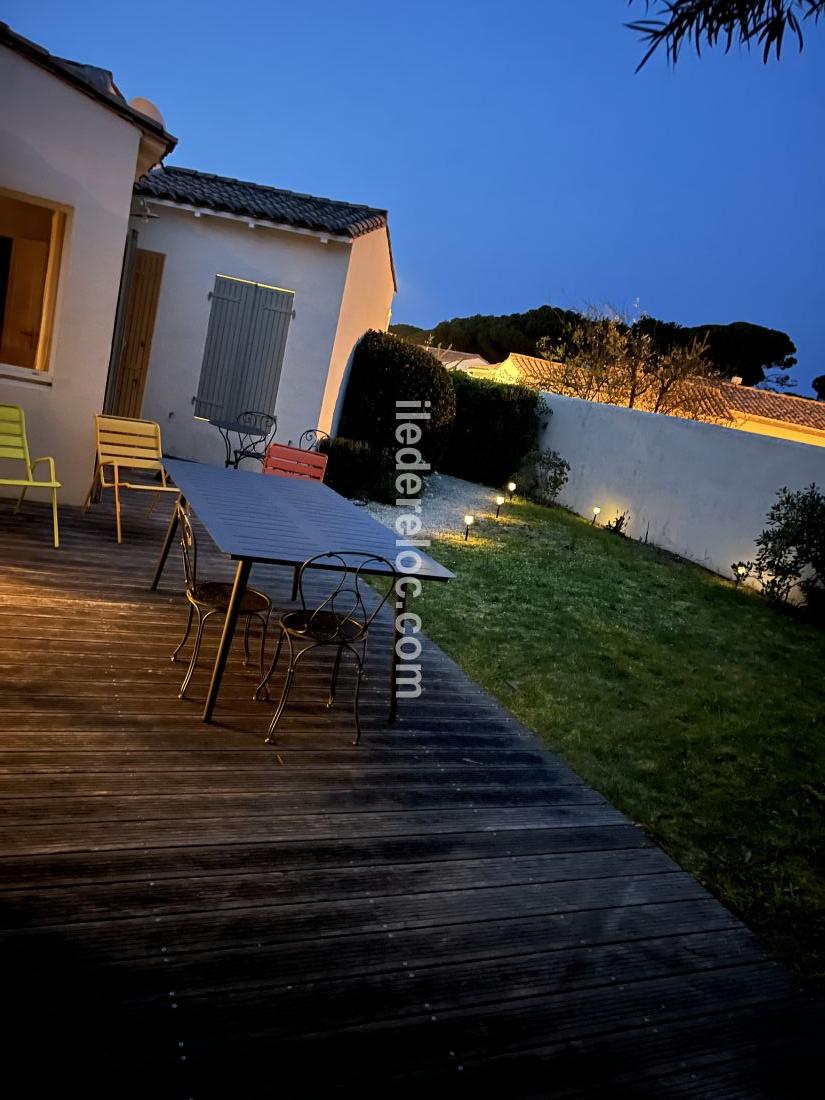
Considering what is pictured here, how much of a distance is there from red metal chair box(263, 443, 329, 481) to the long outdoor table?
1026 mm

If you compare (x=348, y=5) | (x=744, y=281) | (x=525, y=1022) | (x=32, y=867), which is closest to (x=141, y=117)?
(x=32, y=867)

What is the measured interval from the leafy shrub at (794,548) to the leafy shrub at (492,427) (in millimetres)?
5647

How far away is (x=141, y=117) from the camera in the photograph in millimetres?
5516

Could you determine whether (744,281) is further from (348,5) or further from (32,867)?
(32,867)

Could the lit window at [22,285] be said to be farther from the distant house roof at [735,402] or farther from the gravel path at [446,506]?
the distant house roof at [735,402]

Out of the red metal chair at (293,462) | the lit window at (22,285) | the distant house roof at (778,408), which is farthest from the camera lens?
the distant house roof at (778,408)

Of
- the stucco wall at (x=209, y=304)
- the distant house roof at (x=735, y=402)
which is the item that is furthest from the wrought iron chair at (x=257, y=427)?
the distant house roof at (x=735, y=402)

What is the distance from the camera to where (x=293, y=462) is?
664 centimetres

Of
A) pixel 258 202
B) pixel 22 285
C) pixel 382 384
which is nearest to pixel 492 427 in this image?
pixel 382 384

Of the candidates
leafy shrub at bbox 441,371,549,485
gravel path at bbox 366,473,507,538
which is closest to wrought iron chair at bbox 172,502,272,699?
gravel path at bbox 366,473,507,538

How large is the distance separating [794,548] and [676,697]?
445 centimetres

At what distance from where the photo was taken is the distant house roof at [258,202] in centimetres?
844

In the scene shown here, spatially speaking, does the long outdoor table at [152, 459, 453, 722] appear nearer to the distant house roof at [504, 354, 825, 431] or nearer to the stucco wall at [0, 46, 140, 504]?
the stucco wall at [0, 46, 140, 504]

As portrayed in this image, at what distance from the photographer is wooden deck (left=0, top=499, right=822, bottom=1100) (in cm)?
183
